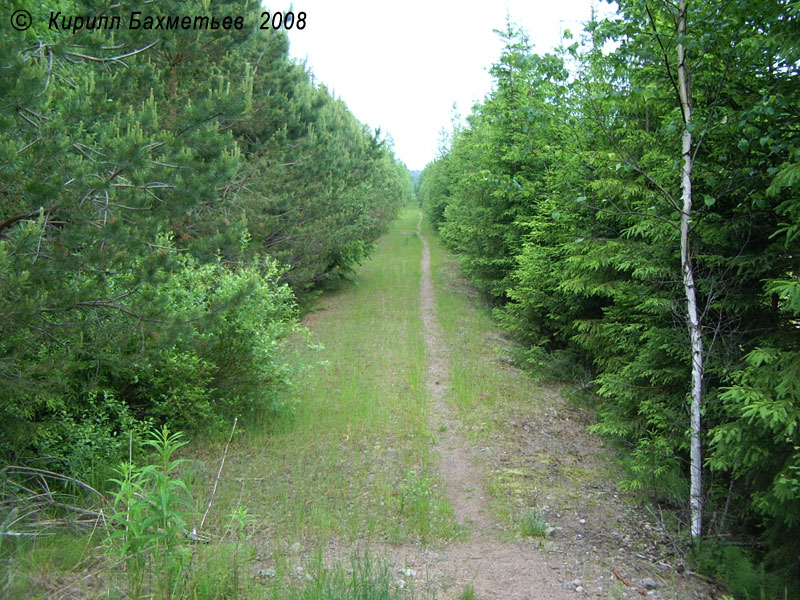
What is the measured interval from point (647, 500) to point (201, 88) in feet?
32.7

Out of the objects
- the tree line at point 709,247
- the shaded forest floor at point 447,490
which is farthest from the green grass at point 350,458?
the tree line at point 709,247

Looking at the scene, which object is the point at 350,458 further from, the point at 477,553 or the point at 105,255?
the point at 105,255

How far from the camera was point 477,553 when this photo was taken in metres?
5.37

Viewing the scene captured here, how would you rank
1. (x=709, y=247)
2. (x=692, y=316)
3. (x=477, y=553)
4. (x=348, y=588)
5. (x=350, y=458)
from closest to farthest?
(x=348, y=588) < (x=477, y=553) < (x=692, y=316) < (x=709, y=247) < (x=350, y=458)

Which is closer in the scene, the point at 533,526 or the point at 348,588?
the point at 348,588

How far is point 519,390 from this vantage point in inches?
431

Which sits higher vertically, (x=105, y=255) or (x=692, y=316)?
(x=105, y=255)

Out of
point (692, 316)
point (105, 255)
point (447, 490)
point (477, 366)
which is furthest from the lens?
point (477, 366)

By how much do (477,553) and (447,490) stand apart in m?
1.40

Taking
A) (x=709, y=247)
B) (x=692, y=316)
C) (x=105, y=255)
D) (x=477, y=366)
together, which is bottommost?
(x=477, y=366)

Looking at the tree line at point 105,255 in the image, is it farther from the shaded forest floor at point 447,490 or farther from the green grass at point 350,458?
the shaded forest floor at point 447,490

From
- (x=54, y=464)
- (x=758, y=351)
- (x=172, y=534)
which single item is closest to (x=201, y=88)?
(x=54, y=464)

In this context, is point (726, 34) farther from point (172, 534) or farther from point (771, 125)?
point (172, 534)

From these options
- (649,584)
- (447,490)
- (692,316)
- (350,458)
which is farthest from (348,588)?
(692,316)
